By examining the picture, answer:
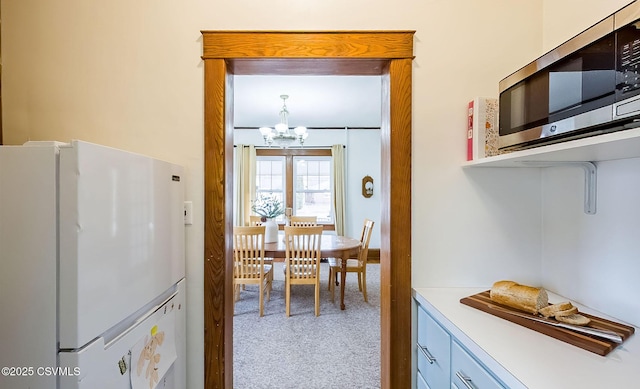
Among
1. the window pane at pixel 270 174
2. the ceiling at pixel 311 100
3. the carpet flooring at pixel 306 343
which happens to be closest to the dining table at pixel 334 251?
the carpet flooring at pixel 306 343

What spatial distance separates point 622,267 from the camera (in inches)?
43.2

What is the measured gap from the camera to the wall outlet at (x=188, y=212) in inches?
55.7

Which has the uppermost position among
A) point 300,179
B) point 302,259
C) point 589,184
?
point 300,179

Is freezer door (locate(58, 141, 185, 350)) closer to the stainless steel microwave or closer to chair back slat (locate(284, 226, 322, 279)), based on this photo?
the stainless steel microwave

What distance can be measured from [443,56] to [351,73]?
0.45 metres

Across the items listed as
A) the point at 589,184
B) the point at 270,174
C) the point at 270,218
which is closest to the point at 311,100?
the point at 270,218

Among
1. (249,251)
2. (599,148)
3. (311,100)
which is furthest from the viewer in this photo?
(311,100)

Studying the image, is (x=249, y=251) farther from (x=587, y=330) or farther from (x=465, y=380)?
(x=587, y=330)

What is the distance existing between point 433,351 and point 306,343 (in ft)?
5.30

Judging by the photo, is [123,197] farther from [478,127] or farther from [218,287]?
[478,127]

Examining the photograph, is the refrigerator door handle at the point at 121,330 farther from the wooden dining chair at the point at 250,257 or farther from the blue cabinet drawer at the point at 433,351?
the wooden dining chair at the point at 250,257

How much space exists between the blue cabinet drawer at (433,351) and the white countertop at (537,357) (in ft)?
0.30

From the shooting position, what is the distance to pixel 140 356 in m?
1.02

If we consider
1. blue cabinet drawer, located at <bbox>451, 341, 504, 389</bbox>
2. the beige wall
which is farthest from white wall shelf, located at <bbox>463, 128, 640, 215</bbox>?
blue cabinet drawer, located at <bbox>451, 341, 504, 389</bbox>
